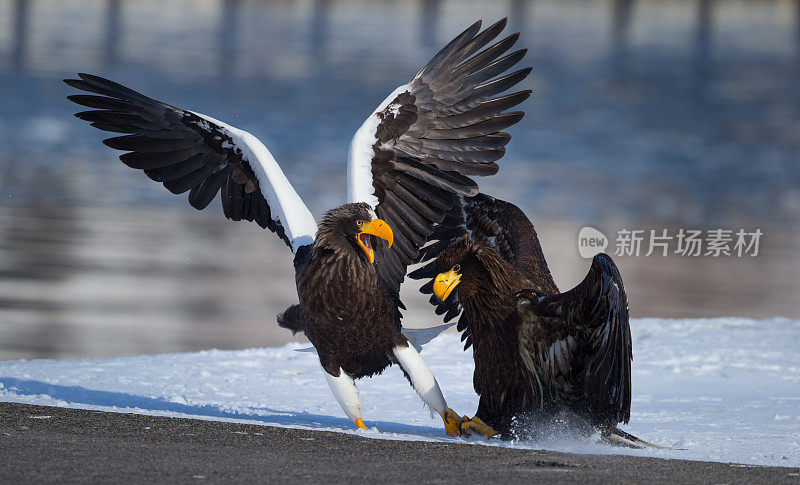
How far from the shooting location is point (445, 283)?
205 inches

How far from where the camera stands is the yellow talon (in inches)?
214

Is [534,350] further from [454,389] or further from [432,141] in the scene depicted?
[454,389]

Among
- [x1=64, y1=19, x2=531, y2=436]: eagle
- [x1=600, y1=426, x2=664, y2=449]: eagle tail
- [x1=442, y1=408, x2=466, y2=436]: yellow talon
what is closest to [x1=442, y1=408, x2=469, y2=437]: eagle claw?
[x1=442, y1=408, x2=466, y2=436]: yellow talon

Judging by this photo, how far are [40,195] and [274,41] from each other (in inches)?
789

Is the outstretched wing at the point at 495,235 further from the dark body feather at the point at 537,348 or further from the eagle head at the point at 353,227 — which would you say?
the eagle head at the point at 353,227

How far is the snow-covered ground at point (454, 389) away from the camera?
17.7 feet

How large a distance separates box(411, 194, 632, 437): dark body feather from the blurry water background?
130 inches

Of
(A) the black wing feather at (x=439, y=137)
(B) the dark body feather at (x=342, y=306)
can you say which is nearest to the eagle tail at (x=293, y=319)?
(B) the dark body feather at (x=342, y=306)

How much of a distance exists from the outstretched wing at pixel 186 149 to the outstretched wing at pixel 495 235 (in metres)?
0.93

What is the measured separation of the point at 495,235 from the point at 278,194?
121cm

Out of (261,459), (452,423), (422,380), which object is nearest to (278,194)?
(422,380)

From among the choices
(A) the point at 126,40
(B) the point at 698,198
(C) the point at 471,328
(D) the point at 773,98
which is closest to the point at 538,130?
(B) the point at 698,198

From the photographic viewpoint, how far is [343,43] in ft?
106

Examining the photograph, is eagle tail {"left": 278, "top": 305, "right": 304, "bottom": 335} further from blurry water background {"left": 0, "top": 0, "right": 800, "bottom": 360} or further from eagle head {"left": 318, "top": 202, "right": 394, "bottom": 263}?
blurry water background {"left": 0, "top": 0, "right": 800, "bottom": 360}
